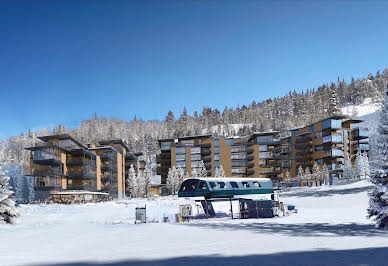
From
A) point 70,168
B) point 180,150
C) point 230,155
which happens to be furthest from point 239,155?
point 70,168

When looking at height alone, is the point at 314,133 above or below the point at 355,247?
above

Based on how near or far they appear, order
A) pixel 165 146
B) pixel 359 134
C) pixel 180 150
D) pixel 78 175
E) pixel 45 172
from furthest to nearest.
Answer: pixel 165 146, pixel 180 150, pixel 359 134, pixel 78 175, pixel 45 172

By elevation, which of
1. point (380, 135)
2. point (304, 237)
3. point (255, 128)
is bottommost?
point (304, 237)

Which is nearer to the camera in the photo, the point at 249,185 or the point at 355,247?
the point at 355,247

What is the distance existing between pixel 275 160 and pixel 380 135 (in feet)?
296

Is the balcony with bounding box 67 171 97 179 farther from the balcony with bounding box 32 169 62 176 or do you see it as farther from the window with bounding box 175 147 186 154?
the window with bounding box 175 147 186 154

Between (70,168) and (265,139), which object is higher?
(265,139)

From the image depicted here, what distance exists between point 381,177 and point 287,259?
12.9 metres

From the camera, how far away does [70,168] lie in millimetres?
76062

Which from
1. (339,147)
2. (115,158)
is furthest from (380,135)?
(339,147)

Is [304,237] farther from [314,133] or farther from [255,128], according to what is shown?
[255,128]

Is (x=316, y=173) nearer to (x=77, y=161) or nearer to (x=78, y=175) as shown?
(x=78, y=175)

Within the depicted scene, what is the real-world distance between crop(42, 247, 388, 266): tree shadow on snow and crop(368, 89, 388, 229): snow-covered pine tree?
29.9 feet

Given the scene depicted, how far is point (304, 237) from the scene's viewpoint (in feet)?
58.0
